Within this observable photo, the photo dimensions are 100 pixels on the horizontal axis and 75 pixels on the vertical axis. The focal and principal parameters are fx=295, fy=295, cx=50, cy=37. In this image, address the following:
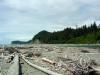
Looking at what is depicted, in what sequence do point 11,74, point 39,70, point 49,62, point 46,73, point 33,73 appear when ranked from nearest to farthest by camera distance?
point 11,74 < point 46,73 < point 33,73 < point 39,70 < point 49,62

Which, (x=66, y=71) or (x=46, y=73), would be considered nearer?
(x=46, y=73)

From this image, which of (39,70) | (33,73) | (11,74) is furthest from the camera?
(39,70)

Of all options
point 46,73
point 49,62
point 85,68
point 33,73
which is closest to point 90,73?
point 85,68

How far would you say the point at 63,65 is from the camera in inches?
936

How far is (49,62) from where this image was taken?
1141 inches

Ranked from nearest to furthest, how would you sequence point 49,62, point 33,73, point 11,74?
point 11,74 → point 33,73 → point 49,62

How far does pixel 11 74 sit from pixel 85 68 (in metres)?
4.74

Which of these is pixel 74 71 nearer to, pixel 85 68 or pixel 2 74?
pixel 85 68

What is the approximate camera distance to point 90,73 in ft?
62.2

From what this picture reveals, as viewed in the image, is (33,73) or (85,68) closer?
(85,68)

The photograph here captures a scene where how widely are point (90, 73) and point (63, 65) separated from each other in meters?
5.05

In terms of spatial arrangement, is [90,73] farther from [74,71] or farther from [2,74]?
[2,74]

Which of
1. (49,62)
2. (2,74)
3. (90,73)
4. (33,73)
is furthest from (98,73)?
(49,62)

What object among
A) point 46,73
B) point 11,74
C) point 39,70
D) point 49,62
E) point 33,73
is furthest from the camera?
point 49,62
